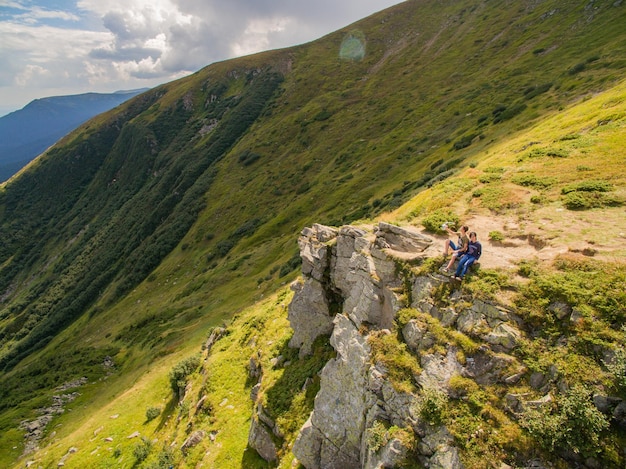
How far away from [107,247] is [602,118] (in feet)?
527

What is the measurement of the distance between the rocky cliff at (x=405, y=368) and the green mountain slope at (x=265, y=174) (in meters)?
8.24

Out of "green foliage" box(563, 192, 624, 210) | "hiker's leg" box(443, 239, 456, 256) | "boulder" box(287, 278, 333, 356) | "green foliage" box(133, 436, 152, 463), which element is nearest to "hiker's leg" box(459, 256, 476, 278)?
"hiker's leg" box(443, 239, 456, 256)

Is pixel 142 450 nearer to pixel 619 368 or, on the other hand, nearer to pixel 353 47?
pixel 619 368

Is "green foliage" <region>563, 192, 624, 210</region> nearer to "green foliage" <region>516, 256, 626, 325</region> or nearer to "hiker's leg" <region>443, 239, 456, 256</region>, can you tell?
"green foliage" <region>516, 256, 626, 325</region>

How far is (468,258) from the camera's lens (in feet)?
48.0

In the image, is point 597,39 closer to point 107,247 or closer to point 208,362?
point 208,362

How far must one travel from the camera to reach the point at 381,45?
6334 inches

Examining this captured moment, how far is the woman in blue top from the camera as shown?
14.5m

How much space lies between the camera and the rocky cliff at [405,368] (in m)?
11.4

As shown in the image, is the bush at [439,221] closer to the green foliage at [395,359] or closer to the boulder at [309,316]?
the boulder at [309,316]

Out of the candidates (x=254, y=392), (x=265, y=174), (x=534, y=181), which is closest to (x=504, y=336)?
(x=534, y=181)

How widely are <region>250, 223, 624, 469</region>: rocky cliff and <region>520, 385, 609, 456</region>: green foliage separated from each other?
12.0 inches

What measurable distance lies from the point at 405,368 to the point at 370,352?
6.30 ft

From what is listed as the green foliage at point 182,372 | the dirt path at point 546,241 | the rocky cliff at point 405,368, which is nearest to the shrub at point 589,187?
the dirt path at point 546,241
